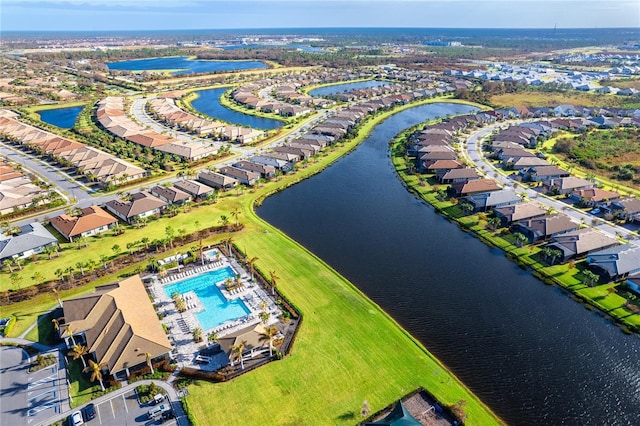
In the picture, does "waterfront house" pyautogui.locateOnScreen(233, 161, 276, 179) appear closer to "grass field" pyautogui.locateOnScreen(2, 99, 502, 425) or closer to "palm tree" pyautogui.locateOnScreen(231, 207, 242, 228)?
"palm tree" pyautogui.locateOnScreen(231, 207, 242, 228)

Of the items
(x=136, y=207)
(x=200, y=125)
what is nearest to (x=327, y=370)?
(x=136, y=207)

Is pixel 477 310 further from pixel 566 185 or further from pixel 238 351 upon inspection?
pixel 566 185

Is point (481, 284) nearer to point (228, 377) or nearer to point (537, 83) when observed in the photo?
point (228, 377)

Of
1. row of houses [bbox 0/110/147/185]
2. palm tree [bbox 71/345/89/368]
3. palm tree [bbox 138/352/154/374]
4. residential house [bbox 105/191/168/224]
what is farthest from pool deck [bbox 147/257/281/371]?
row of houses [bbox 0/110/147/185]

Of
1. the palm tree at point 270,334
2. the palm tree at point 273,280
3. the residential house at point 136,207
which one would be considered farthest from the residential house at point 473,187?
the residential house at point 136,207

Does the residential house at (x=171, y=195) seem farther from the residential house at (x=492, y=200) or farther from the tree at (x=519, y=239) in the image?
the tree at (x=519, y=239)
